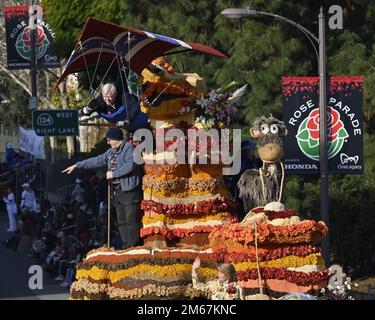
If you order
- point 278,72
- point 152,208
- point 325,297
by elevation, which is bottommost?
point 325,297

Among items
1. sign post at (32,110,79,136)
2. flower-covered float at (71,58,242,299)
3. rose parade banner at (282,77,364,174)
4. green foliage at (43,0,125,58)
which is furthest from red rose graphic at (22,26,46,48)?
flower-covered float at (71,58,242,299)

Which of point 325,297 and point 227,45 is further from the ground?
point 227,45

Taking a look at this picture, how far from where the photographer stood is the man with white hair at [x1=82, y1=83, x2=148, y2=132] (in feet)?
45.8

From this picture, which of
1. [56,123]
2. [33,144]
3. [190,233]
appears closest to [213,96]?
[190,233]

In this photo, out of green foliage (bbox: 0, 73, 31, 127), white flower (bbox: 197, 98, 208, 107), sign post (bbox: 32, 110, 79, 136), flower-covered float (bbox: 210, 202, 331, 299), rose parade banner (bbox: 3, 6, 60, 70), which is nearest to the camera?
flower-covered float (bbox: 210, 202, 331, 299)

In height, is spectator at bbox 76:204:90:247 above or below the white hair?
below

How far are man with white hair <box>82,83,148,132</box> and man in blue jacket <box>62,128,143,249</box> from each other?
0.69 feet

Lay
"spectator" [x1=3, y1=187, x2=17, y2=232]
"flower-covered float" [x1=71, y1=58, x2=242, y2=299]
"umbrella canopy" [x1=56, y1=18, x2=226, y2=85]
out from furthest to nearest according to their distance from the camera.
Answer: "spectator" [x1=3, y1=187, x2=17, y2=232]
"umbrella canopy" [x1=56, y1=18, x2=226, y2=85]
"flower-covered float" [x1=71, y1=58, x2=242, y2=299]

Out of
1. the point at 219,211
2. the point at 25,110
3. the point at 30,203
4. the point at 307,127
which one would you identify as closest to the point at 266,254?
the point at 219,211

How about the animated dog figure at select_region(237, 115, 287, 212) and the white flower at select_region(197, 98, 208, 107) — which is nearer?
the animated dog figure at select_region(237, 115, 287, 212)

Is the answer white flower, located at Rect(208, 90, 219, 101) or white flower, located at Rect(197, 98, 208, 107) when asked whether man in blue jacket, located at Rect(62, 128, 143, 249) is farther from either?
white flower, located at Rect(208, 90, 219, 101)

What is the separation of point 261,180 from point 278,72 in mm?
15626
